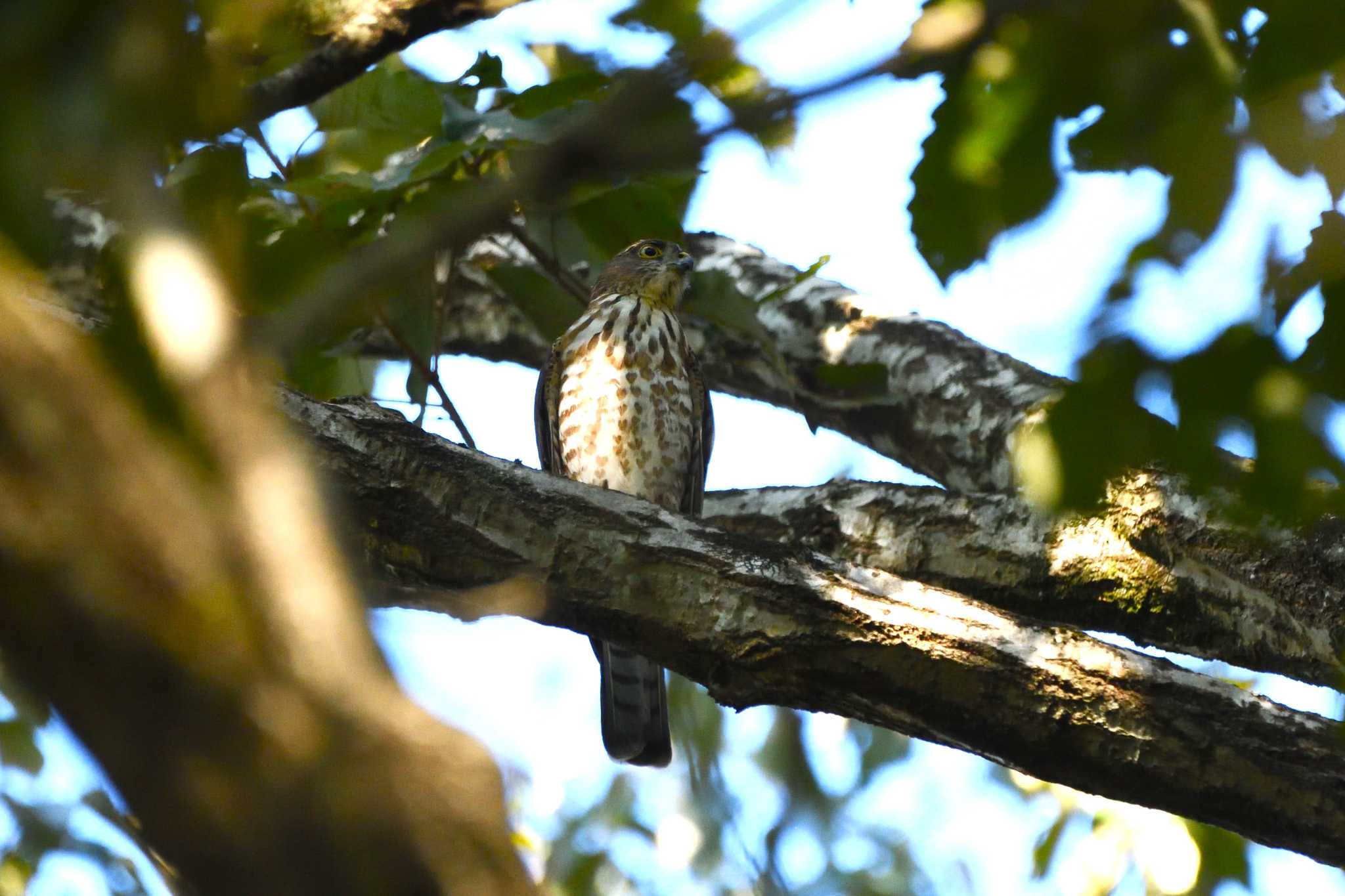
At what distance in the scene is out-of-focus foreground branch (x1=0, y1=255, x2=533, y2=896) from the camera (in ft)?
3.52

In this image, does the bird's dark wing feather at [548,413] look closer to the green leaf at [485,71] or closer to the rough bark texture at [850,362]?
the rough bark texture at [850,362]

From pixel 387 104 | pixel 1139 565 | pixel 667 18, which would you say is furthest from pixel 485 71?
pixel 1139 565

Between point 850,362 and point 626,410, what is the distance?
1.03 m

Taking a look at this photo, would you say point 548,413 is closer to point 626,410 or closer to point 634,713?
point 626,410

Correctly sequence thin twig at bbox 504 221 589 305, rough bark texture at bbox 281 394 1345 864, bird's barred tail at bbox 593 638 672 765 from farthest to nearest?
bird's barred tail at bbox 593 638 672 765, thin twig at bbox 504 221 589 305, rough bark texture at bbox 281 394 1345 864

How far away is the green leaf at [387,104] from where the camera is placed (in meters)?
4.04

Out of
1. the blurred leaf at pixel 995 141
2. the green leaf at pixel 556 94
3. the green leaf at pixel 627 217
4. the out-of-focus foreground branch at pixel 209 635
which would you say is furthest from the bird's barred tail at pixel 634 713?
the out-of-focus foreground branch at pixel 209 635

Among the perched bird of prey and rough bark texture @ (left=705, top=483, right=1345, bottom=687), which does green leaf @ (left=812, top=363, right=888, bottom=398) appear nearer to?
rough bark texture @ (left=705, top=483, right=1345, bottom=687)

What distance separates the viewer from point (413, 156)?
12.4ft

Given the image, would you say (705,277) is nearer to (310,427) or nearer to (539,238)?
(539,238)

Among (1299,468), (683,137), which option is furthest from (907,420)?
(683,137)

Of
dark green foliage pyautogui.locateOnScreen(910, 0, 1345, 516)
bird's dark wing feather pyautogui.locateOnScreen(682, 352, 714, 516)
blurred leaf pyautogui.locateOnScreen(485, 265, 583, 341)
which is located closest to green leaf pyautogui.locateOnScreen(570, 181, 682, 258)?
blurred leaf pyautogui.locateOnScreen(485, 265, 583, 341)

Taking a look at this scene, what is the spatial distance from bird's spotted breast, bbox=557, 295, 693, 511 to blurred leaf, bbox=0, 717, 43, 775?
93.8 inches

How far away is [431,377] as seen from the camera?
4.52 meters
